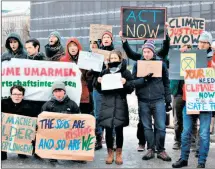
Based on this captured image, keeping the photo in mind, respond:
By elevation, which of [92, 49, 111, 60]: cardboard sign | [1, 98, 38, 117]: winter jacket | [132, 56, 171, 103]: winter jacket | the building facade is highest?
the building facade

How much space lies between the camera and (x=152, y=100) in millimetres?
6199

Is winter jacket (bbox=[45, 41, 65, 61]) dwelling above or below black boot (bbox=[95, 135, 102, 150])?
above

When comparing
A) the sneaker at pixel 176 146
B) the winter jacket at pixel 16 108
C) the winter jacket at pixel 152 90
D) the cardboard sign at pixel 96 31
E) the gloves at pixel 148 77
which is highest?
the cardboard sign at pixel 96 31

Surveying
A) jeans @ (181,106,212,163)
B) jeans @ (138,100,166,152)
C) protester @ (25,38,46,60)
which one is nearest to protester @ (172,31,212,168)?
jeans @ (181,106,212,163)

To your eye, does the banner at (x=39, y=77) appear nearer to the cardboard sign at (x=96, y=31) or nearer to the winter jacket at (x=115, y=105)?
the winter jacket at (x=115, y=105)

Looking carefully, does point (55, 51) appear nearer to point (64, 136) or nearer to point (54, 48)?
point (54, 48)

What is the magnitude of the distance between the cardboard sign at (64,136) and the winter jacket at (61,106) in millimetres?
117

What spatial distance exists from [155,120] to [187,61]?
0.99 metres

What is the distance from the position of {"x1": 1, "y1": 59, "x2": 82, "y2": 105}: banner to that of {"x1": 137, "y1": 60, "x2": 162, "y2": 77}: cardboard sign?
0.94 m

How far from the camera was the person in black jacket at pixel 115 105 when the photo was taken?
5.95 meters

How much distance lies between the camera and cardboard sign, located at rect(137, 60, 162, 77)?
241 inches

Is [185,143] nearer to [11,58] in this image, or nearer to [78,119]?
[78,119]

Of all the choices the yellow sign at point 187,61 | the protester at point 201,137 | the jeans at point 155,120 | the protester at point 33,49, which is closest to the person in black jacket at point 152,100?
the jeans at point 155,120

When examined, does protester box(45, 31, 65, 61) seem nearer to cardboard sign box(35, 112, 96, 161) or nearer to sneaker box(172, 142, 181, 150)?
cardboard sign box(35, 112, 96, 161)
